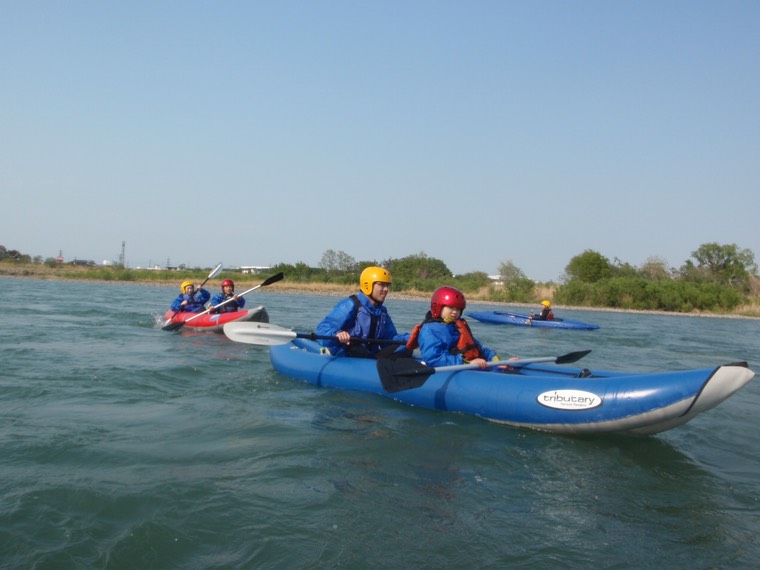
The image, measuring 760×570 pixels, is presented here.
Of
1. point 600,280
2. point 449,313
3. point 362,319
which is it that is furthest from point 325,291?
point 449,313

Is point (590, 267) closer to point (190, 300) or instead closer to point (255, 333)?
point (190, 300)

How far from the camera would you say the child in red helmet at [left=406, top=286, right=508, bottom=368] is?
5.45 meters

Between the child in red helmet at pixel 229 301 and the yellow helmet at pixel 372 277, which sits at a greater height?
the yellow helmet at pixel 372 277

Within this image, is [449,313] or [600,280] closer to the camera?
[449,313]

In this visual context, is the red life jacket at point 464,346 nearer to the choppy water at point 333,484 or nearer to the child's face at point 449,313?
the child's face at point 449,313

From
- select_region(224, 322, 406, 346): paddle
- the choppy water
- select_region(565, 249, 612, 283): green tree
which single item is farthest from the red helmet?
select_region(565, 249, 612, 283): green tree

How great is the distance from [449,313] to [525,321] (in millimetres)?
12393

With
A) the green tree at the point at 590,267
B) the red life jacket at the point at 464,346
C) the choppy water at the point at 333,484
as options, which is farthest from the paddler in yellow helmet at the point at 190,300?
the green tree at the point at 590,267

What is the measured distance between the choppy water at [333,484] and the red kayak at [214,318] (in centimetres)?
392

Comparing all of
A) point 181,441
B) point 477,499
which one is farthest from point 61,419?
point 477,499

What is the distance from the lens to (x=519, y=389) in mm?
4863

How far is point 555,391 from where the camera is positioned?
467cm

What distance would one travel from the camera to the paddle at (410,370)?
528 cm

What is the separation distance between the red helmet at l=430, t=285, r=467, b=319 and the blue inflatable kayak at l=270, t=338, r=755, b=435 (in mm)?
487
